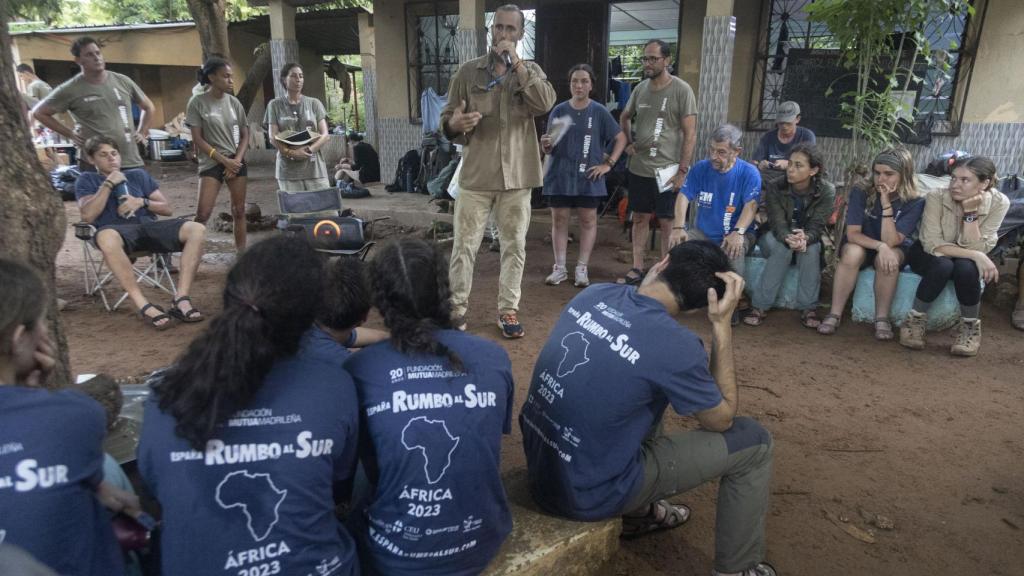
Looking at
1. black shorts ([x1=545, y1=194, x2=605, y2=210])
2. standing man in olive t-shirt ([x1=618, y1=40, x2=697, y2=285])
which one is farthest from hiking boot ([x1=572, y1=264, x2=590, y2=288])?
black shorts ([x1=545, y1=194, x2=605, y2=210])

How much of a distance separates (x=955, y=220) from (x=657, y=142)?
2.15 meters

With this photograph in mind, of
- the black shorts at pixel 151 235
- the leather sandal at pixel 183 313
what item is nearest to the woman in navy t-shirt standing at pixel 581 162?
the leather sandal at pixel 183 313

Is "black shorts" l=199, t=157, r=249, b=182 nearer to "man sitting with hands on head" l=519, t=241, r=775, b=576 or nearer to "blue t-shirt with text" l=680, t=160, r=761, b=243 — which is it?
"blue t-shirt with text" l=680, t=160, r=761, b=243

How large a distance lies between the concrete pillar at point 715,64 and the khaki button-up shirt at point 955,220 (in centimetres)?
250

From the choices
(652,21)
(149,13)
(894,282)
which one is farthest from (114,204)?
(149,13)

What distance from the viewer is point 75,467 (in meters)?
1.36

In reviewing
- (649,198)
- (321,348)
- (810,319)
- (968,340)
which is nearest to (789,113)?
(649,198)

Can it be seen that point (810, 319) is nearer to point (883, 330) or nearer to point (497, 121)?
point (883, 330)

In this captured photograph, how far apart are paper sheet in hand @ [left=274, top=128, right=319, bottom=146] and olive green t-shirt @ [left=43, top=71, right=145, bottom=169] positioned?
1154 millimetres

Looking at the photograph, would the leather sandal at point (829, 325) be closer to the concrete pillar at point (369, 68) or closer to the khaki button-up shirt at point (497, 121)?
the khaki button-up shirt at point (497, 121)

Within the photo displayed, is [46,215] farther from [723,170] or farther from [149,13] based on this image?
[149,13]

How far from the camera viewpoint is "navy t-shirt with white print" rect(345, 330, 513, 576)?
1.67 meters

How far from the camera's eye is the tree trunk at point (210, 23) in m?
9.21

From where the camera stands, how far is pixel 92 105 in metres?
5.16
